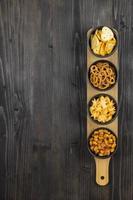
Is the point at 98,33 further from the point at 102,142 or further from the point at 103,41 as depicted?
the point at 102,142

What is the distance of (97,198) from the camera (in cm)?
181

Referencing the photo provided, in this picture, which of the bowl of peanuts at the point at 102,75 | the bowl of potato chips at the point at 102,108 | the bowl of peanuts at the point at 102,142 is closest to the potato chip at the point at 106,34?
the bowl of peanuts at the point at 102,75

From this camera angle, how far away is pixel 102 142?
1700 millimetres

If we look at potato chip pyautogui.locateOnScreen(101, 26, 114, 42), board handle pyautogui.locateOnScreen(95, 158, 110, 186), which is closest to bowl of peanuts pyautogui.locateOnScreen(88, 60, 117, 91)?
potato chip pyautogui.locateOnScreen(101, 26, 114, 42)

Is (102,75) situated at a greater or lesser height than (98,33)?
lesser

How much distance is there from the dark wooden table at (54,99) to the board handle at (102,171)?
4 cm

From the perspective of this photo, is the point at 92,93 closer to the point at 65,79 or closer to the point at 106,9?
the point at 65,79

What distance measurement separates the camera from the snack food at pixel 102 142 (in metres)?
1.70

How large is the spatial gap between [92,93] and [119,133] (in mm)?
236

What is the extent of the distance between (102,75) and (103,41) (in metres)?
0.15

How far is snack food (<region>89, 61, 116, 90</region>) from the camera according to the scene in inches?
66.5

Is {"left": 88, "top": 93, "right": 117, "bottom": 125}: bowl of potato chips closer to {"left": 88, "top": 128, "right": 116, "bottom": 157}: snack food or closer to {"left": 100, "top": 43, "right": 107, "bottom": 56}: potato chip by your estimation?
{"left": 88, "top": 128, "right": 116, "bottom": 157}: snack food

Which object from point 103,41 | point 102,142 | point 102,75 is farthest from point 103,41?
point 102,142

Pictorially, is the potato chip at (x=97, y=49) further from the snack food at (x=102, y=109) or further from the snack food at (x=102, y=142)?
the snack food at (x=102, y=142)
